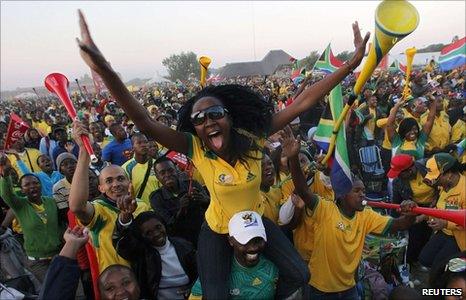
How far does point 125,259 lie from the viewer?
2.90 meters

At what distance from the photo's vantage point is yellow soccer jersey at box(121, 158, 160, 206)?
14.7 ft

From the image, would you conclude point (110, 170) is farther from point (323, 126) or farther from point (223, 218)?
point (323, 126)

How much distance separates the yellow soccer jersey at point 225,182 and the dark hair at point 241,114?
0.14 meters

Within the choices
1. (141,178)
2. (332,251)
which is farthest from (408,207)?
(141,178)

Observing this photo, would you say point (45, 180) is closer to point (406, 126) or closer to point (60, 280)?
point (60, 280)

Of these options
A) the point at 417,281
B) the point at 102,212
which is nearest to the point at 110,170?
the point at 102,212

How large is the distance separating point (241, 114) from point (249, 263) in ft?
3.32

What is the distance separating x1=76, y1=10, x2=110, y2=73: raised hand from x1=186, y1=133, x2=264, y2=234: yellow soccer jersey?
77 cm

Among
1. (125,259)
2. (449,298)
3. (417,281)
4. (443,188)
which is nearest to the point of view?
(449,298)

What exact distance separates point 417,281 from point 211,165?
3.54 meters

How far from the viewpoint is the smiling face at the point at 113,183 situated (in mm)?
3365

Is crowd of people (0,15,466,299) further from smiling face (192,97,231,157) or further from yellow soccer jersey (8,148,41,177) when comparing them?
yellow soccer jersey (8,148,41,177)

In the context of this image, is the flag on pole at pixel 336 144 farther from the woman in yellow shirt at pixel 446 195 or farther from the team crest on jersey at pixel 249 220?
the woman in yellow shirt at pixel 446 195

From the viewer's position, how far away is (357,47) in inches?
104
